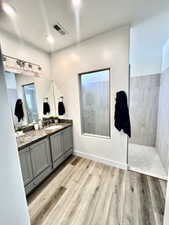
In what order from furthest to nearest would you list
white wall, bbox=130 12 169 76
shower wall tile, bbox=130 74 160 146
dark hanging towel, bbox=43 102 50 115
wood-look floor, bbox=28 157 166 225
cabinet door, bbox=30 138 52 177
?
shower wall tile, bbox=130 74 160 146, dark hanging towel, bbox=43 102 50 115, white wall, bbox=130 12 169 76, cabinet door, bbox=30 138 52 177, wood-look floor, bbox=28 157 166 225

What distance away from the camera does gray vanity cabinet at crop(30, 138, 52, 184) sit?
182 cm

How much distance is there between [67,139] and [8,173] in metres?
1.91

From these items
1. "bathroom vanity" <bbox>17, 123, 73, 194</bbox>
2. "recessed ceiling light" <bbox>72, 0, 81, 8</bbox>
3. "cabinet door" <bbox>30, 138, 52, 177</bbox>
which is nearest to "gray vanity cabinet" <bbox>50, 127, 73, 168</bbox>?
"bathroom vanity" <bbox>17, 123, 73, 194</bbox>

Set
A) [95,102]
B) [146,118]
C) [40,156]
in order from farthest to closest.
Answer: [146,118] → [95,102] → [40,156]

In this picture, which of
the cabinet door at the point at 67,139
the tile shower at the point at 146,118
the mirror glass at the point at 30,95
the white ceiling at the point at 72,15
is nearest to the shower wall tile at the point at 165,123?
the tile shower at the point at 146,118

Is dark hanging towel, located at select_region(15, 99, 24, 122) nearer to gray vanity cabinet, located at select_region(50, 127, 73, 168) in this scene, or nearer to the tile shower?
gray vanity cabinet, located at select_region(50, 127, 73, 168)

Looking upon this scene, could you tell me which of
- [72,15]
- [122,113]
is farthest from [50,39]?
[122,113]

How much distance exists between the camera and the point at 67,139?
270 cm

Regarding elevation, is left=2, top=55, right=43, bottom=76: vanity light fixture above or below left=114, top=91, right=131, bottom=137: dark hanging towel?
above

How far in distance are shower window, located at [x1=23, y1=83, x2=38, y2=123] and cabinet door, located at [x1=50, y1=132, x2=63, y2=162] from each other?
0.75 m

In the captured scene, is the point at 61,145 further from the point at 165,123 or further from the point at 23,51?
the point at 165,123

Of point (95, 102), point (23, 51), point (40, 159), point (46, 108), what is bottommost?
point (40, 159)

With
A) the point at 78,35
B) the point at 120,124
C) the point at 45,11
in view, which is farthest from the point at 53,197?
the point at 78,35

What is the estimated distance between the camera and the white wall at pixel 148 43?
1932mm
